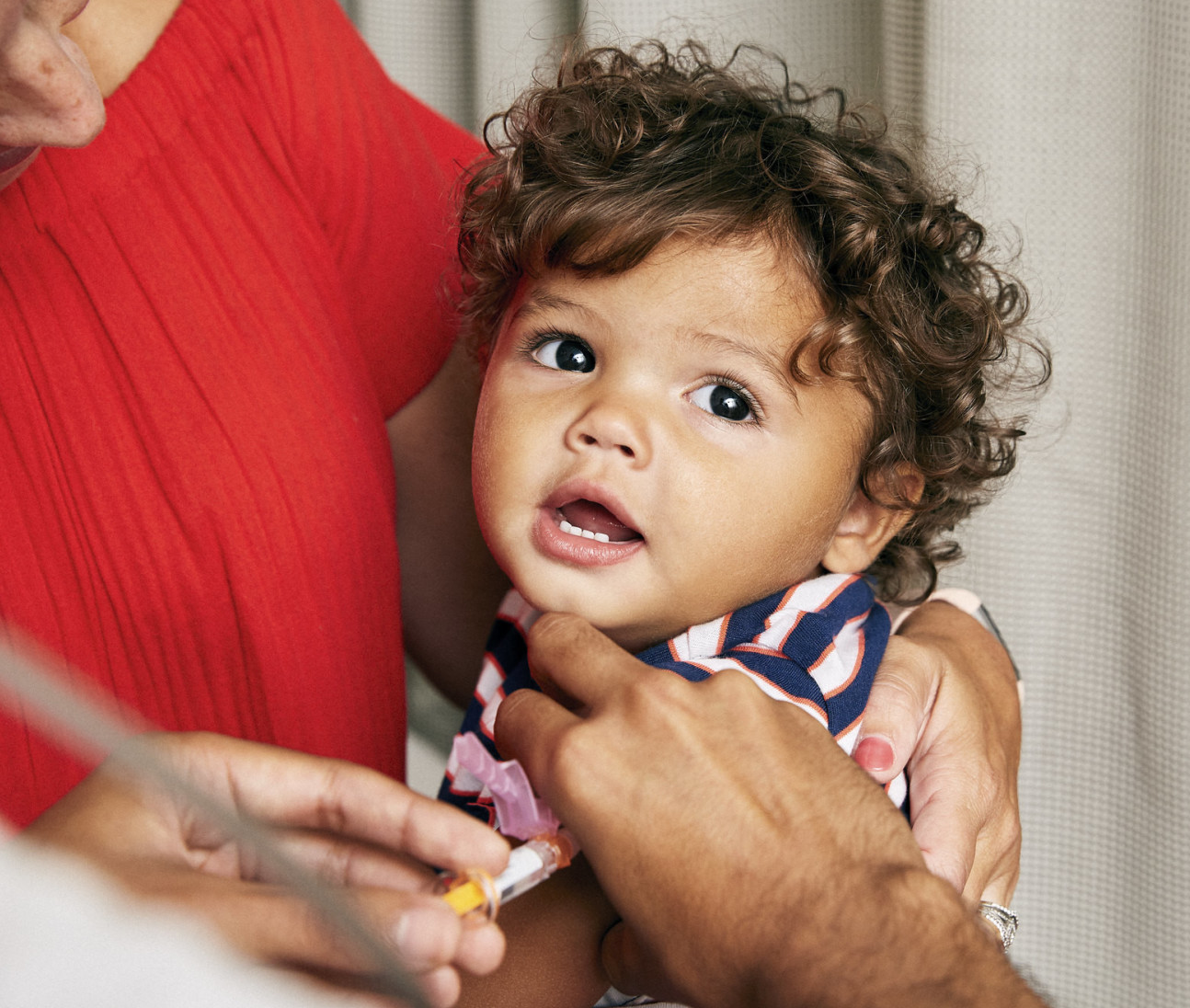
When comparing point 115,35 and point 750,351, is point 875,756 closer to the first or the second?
point 750,351

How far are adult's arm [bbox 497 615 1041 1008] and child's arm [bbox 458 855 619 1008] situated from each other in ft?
0.53

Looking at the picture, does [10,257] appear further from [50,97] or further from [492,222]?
[492,222]

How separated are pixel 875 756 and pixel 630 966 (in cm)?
25

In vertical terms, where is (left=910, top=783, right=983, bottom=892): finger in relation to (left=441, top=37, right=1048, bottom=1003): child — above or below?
below

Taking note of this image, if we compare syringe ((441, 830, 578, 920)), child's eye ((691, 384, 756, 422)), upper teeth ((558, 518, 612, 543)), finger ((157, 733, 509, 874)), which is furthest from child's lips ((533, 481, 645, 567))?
finger ((157, 733, 509, 874))

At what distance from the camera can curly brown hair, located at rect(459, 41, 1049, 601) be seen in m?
0.85

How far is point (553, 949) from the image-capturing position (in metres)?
0.73

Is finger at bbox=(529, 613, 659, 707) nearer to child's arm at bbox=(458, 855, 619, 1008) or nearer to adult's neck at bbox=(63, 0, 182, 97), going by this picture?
child's arm at bbox=(458, 855, 619, 1008)

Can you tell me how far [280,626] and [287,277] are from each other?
0.30 metres

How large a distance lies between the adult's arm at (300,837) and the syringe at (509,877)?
0.03ft

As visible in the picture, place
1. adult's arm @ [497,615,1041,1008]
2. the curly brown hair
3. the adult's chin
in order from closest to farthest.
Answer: adult's arm @ [497,615,1041,1008] → the adult's chin → the curly brown hair

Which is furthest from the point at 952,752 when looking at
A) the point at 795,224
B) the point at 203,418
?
the point at 203,418

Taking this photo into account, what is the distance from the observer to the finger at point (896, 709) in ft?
2.64

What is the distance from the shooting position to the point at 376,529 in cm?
90
